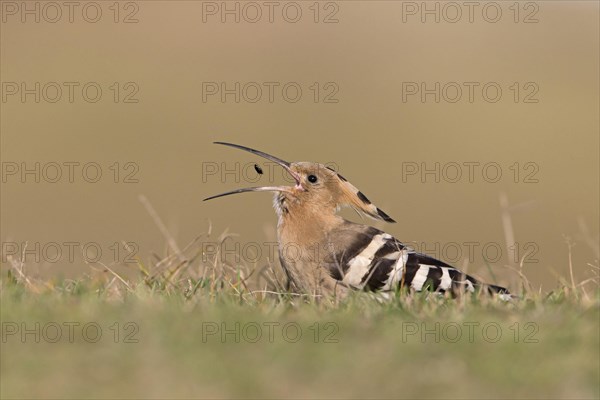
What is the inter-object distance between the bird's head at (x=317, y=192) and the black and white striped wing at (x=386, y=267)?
42 cm

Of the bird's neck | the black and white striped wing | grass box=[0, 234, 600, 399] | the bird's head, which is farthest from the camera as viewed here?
the bird's head

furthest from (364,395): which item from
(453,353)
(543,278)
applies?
(543,278)

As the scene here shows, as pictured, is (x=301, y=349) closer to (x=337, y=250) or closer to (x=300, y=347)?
(x=300, y=347)

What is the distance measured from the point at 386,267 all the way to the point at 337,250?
0.36 metres

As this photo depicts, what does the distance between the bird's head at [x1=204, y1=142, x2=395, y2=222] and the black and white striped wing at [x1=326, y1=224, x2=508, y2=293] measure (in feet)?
1.38

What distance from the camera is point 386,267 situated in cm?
590

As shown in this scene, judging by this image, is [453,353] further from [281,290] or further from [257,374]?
[281,290]

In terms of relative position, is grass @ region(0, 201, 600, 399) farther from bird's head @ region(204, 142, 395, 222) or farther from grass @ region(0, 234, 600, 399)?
bird's head @ region(204, 142, 395, 222)

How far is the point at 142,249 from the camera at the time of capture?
645 centimetres

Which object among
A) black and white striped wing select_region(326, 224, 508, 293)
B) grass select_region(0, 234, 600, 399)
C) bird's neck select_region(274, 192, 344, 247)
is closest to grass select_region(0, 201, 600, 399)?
grass select_region(0, 234, 600, 399)

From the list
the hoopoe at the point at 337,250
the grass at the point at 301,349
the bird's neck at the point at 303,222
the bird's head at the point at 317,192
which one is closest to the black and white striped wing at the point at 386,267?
the hoopoe at the point at 337,250

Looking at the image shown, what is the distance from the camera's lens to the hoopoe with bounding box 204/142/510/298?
578 centimetres

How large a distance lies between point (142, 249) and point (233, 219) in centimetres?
1348

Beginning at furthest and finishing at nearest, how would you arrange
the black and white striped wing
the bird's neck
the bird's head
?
the bird's head, the bird's neck, the black and white striped wing
